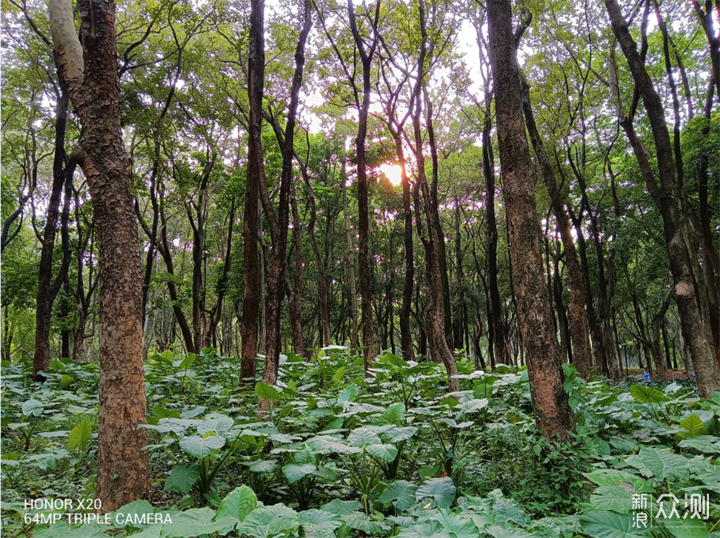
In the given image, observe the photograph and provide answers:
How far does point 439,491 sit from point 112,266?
3204mm

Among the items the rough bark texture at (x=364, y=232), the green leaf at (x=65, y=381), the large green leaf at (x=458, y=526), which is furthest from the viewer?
the rough bark texture at (x=364, y=232)

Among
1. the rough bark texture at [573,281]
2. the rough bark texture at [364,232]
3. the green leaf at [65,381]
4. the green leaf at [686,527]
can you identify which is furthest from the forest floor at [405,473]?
the rough bark texture at [573,281]

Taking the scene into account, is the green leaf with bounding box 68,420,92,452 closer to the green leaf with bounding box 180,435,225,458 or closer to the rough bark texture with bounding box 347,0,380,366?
the green leaf with bounding box 180,435,225,458

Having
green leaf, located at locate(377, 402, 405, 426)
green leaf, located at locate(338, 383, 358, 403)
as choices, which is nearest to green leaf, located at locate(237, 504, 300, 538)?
green leaf, located at locate(377, 402, 405, 426)

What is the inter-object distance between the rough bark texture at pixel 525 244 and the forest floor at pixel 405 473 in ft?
0.58

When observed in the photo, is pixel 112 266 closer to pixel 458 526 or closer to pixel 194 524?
pixel 194 524

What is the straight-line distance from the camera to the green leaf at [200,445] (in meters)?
2.77

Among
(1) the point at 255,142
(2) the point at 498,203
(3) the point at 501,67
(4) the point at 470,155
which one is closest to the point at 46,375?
(1) the point at 255,142

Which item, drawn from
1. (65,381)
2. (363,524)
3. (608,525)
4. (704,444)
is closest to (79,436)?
(363,524)

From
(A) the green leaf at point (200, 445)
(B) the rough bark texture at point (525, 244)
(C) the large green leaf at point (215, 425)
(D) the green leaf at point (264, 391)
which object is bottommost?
(A) the green leaf at point (200, 445)

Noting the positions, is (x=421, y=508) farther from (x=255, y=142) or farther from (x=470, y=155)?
(x=470, y=155)

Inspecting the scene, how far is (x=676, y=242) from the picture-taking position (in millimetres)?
5621

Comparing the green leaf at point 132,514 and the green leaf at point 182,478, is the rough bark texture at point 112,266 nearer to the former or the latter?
the green leaf at point 182,478

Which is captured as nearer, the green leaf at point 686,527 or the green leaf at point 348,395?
the green leaf at point 686,527
